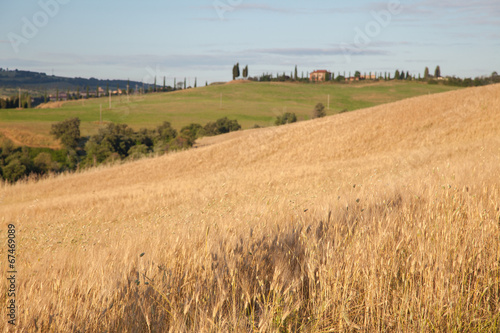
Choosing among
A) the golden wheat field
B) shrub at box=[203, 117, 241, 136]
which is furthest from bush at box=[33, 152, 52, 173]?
the golden wheat field

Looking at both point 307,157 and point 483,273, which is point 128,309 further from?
point 307,157

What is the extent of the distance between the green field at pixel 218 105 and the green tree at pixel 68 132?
2647mm

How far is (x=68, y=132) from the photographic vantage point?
65.4 meters

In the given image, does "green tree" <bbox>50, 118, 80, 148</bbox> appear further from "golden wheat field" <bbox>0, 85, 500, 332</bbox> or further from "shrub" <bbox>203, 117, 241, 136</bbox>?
"golden wheat field" <bbox>0, 85, 500, 332</bbox>

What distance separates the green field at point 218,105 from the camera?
296ft

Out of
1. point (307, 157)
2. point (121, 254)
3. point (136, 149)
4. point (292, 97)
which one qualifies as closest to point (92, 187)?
point (307, 157)

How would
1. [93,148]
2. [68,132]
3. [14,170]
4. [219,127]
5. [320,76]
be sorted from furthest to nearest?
1. [320,76]
2. [219,127]
3. [68,132]
4. [93,148]
5. [14,170]

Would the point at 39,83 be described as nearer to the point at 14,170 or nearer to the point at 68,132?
the point at 68,132

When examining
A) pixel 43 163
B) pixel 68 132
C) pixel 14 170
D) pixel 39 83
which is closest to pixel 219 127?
pixel 68 132

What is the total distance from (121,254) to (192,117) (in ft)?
323

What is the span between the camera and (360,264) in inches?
118

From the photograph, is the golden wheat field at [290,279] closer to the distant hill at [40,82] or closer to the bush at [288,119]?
the bush at [288,119]

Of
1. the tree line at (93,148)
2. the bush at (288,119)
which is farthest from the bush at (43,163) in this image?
the bush at (288,119)

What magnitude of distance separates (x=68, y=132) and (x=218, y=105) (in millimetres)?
56779
